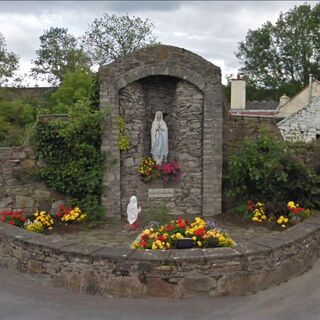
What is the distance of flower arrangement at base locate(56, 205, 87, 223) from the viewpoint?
751cm

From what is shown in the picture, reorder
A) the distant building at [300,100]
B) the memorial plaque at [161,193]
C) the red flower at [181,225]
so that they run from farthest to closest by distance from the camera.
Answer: the distant building at [300,100] < the memorial plaque at [161,193] < the red flower at [181,225]

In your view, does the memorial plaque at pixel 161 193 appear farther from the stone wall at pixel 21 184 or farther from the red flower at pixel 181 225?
the red flower at pixel 181 225

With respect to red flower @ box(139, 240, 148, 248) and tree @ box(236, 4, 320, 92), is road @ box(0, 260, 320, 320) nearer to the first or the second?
red flower @ box(139, 240, 148, 248)

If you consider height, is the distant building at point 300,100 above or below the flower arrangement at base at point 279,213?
above

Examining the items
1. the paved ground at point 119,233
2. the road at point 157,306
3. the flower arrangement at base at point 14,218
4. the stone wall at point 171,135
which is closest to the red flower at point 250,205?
the paved ground at point 119,233

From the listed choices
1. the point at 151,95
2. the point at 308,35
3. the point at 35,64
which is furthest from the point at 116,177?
the point at 308,35

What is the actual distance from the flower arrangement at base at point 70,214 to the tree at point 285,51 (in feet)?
126

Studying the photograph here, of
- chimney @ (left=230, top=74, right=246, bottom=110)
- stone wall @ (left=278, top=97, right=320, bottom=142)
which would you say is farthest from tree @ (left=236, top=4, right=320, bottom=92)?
stone wall @ (left=278, top=97, right=320, bottom=142)

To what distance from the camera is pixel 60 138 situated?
7973 mm

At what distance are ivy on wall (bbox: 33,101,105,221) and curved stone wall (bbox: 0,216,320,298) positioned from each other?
237cm

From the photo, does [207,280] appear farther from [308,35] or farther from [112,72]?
[308,35]

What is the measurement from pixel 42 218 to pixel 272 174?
483 centimetres

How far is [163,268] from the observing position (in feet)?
16.5

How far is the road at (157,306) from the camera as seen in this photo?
15.1 feet
